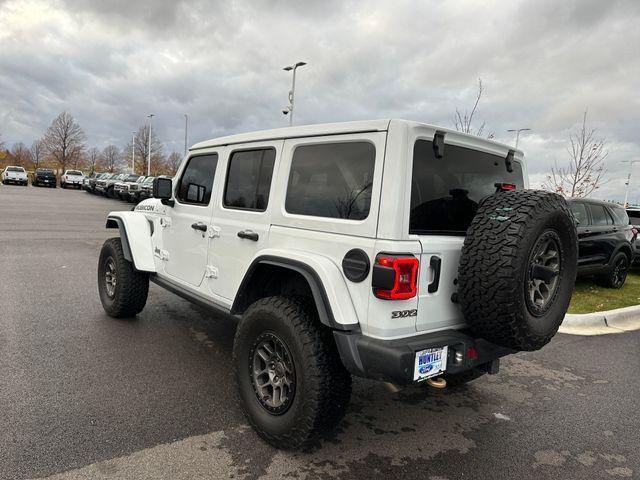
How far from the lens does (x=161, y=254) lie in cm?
438

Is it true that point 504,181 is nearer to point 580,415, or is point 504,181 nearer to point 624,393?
point 580,415

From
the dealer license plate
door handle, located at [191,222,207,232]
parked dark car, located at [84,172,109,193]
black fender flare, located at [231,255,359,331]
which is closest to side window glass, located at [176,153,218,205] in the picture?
door handle, located at [191,222,207,232]

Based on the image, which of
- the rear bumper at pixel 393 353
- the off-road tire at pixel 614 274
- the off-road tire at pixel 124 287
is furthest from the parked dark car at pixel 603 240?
the off-road tire at pixel 124 287

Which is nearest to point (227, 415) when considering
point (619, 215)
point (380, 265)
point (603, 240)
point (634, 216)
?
point (380, 265)

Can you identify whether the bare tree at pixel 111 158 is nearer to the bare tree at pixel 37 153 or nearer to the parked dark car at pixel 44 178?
the bare tree at pixel 37 153

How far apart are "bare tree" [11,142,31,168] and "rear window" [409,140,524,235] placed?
232 feet

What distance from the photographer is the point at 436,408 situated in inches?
135

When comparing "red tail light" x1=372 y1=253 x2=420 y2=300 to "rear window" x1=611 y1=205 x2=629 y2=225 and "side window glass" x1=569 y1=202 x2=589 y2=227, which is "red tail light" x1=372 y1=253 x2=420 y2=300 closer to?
"side window glass" x1=569 y1=202 x2=589 y2=227

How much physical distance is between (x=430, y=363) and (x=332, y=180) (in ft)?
3.97

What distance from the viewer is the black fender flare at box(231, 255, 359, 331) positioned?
2.43 meters

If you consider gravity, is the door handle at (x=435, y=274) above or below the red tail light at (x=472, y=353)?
above

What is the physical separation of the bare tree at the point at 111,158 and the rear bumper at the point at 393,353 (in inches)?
2839

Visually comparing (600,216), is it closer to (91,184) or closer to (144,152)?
(91,184)

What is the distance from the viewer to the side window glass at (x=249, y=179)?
10.5ft
